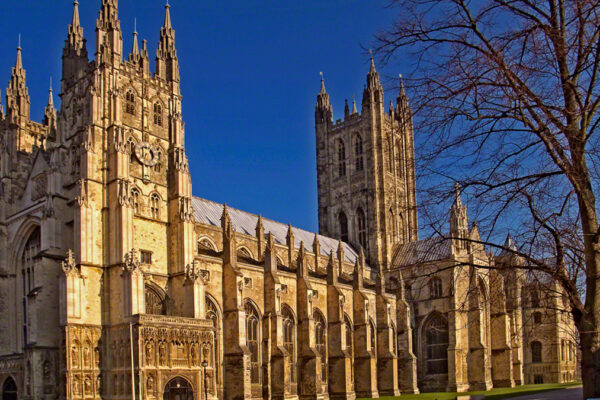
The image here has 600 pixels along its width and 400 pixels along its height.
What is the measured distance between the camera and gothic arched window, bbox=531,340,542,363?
84.3 metres

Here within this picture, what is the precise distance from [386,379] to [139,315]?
31.4 metres

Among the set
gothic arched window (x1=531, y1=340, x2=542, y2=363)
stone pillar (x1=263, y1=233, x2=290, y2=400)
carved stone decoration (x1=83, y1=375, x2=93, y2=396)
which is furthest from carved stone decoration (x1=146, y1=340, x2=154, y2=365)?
gothic arched window (x1=531, y1=340, x2=542, y2=363)

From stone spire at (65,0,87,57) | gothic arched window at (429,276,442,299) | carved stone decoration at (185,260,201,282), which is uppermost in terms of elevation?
stone spire at (65,0,87,57)

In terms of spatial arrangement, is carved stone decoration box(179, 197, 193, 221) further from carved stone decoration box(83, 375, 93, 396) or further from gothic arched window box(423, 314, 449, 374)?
gothic arched window box(423, 314, 449, 374)

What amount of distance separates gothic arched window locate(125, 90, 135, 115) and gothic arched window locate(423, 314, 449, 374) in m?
39.3

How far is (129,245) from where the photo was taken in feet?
140

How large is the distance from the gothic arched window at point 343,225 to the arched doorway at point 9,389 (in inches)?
1790

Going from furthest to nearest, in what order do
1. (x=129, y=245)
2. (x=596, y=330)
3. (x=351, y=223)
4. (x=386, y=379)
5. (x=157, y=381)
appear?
(x=351, y=223) < (x=386, y=379) < (x=129, y=245) < (x=157, y=381) < (x=596, y=330)

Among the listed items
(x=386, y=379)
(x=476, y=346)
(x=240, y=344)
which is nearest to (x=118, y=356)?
(x=240, y=344)

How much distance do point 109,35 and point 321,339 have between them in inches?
1205

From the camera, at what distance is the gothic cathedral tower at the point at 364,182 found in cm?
7906

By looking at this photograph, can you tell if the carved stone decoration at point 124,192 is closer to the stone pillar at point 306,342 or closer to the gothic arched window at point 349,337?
the stone pillar at point 306,342

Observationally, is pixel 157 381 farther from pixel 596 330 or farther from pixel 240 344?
pixel 596 330

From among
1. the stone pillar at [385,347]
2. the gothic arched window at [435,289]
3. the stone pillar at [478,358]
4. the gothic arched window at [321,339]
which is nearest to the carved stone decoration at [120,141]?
the gothic arched window at [321,339]
